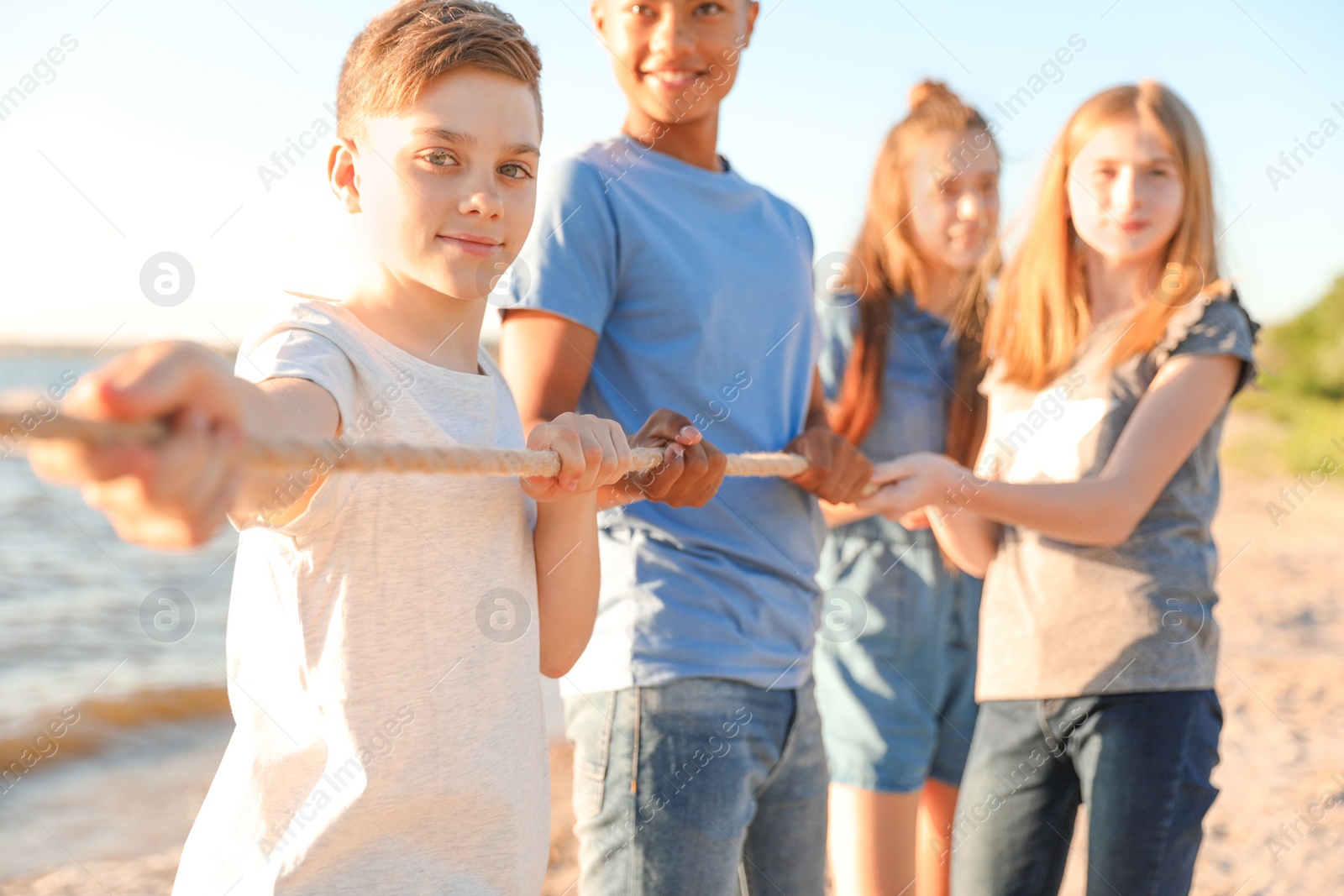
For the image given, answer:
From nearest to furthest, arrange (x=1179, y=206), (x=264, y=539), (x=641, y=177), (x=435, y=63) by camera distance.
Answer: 1. (x=264, y=539)
2. (x=435, y=63)
3. (x=641, y=177)
4. (x=1179, y=206)

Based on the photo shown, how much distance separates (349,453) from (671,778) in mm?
908

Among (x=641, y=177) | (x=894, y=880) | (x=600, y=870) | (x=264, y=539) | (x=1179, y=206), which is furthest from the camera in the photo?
(x=894, y=880)

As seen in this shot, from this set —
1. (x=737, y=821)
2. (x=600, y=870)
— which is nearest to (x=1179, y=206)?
(x=737, y=821)

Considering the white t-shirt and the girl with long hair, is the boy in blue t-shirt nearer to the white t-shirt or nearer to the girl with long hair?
the white t-shirt

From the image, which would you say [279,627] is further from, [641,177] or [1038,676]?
[1038,676]

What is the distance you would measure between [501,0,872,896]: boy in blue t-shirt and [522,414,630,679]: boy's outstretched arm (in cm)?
16

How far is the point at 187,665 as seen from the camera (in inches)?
232

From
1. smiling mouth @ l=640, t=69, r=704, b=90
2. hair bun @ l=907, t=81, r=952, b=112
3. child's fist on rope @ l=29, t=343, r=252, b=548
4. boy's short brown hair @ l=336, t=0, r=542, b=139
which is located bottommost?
child's fist on rope @ l=29, t=343, r=252, b=548

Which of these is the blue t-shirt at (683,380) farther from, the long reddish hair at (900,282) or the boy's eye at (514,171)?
the long reddish hair at (900,282)

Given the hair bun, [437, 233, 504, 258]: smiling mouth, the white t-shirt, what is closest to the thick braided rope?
the white t-shirt

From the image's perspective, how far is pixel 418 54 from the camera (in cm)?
129

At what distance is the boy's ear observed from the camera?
135 centimetres

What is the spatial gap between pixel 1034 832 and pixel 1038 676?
0.29 m

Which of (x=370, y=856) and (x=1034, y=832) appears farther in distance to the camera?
(x=1034, y=832)
